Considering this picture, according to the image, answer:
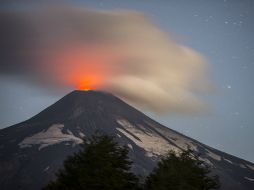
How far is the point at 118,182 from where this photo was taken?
60.8 feet

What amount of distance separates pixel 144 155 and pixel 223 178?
32.0 meters

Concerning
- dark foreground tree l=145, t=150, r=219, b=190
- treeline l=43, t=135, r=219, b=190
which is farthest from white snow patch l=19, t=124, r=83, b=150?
treeline l=43, t=135, r=219, b=190

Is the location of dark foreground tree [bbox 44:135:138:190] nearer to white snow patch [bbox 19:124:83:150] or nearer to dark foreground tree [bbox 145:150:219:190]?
dark foreground tree [bbox 145:150:219:190]

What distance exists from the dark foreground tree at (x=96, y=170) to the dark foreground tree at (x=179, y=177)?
1.63 metres

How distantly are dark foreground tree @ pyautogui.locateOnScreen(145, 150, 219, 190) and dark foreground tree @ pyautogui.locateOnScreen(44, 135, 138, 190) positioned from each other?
5.35 ft

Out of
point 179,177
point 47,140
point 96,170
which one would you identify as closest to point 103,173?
point 96,170

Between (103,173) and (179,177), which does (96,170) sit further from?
(179,177)

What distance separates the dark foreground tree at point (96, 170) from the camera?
18062 mm

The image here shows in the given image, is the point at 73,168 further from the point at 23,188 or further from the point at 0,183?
the point at 0,183

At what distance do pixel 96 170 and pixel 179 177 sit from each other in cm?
361

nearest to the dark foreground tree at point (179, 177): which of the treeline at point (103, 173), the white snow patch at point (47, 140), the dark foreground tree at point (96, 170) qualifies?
the treeline at point (103, 173)

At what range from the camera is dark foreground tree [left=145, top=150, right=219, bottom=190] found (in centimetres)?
1889

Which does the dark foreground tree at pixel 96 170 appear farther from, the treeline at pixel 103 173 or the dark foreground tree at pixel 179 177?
the dark foreground tree at pixel 179 177

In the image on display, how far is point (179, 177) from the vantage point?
1931 cm
